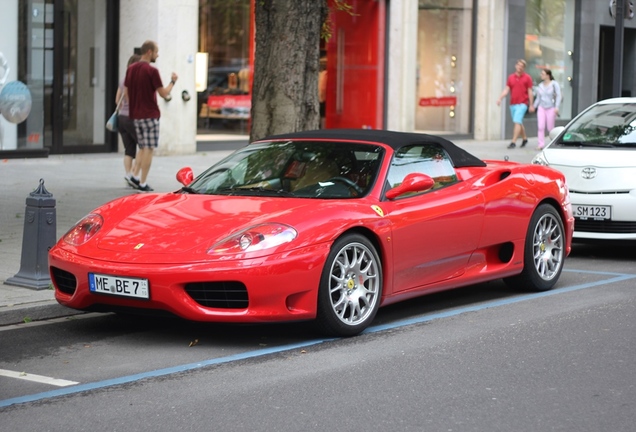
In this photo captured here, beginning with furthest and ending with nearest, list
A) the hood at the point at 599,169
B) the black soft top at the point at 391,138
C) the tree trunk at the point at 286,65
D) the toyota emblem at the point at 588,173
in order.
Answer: the tree trunk at the point at 286,65 → the toyota emblem at the point at 588,173 → the hood at the point at 599,169 → the black soft top at the point at 391,138

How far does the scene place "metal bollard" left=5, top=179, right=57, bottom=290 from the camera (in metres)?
8.56

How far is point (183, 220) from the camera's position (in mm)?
7254

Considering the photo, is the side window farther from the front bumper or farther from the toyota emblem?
the toyota emblem

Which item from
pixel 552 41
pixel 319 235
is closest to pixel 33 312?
pixel 319 235

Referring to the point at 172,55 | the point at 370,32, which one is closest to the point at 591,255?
the point at 172,55

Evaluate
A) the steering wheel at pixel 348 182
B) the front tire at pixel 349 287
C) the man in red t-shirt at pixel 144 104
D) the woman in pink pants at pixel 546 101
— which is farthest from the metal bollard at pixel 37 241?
the woman in pink pants at pixel 546 101

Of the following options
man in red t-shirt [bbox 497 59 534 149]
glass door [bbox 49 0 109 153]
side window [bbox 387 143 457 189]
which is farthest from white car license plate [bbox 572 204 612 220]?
man in red t-shirt [bbox 497 59 534 149]

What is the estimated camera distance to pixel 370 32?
26.2 metres

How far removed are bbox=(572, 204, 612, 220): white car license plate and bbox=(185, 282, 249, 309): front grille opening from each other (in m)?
5.22

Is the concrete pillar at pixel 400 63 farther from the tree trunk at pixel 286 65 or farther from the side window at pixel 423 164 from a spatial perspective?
the side window at pixel 423 164

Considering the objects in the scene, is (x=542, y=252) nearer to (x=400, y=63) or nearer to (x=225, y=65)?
(x=225, y=65)

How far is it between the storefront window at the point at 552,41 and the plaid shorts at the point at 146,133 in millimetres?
17150

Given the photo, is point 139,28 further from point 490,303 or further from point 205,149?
point 490,303

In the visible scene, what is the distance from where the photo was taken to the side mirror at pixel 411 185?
25.0 feet
